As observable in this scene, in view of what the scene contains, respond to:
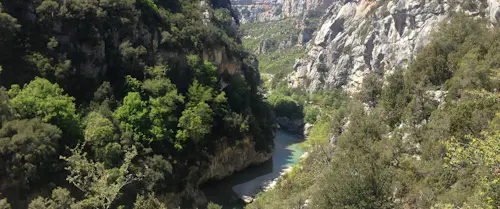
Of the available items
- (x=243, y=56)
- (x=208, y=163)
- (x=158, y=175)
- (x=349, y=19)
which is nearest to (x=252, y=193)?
(x=208, y=163)

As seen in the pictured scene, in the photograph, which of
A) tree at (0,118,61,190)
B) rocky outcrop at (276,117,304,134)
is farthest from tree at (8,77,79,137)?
rocky outcrop at (276,117,304,134)

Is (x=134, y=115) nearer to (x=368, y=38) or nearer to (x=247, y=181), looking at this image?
(x=247, y=181)

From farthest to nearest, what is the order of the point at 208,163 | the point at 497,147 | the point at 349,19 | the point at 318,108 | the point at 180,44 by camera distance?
the point at 349,19, the point at 318,108, the point at 180,44, the point at 208,163, the point at 497,147

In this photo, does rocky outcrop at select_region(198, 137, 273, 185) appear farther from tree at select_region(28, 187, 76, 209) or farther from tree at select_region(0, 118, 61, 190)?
tree at select_region(28, 187, 76, 209)

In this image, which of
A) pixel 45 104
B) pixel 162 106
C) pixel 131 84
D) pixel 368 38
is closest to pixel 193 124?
pixel 162 106

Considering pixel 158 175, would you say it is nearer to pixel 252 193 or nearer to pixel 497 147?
pixel 252 193

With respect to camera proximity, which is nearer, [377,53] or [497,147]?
[497,147]

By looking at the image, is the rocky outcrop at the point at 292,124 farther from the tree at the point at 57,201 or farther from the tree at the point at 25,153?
the tree at the point at 57,201
